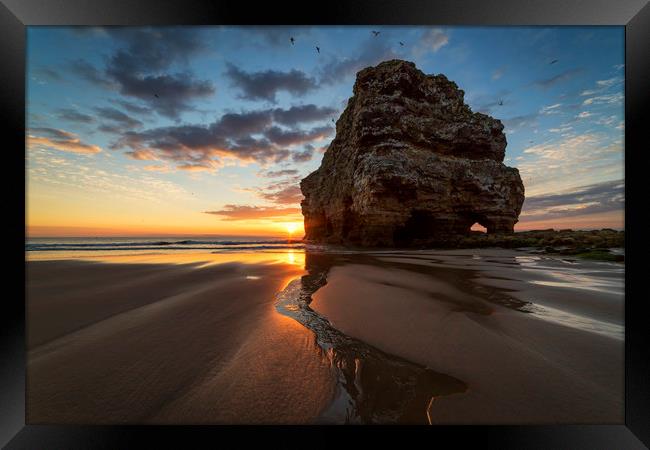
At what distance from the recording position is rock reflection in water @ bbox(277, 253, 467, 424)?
5.18 feet

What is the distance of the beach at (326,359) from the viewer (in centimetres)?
164

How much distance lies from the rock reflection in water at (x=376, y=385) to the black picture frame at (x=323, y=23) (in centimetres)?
18

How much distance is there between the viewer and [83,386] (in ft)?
6.26

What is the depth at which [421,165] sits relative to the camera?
18.8 m

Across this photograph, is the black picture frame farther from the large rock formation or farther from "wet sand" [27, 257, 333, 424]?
the large rock formation

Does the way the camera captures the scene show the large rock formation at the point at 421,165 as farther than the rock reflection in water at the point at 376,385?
Yes

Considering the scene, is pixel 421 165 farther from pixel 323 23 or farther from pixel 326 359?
pixel 326 359

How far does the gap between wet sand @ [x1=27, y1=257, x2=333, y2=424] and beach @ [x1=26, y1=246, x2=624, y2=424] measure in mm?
13

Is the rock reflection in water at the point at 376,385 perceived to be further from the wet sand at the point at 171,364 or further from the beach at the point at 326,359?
the wet sand at the point at 171,364

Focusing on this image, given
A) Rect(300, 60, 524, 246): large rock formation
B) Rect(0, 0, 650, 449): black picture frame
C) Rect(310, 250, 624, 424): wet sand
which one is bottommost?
Rect(310, 250, 624, 424): wet sand

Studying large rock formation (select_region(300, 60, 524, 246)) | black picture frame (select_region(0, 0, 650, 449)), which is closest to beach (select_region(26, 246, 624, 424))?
black picture frame (select_region(0, 0, 650, 449))

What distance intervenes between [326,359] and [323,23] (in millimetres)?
2945

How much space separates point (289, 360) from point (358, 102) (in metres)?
23.5

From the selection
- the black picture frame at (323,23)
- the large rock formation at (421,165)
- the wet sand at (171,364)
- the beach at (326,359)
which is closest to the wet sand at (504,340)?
the beach at (326,359)
